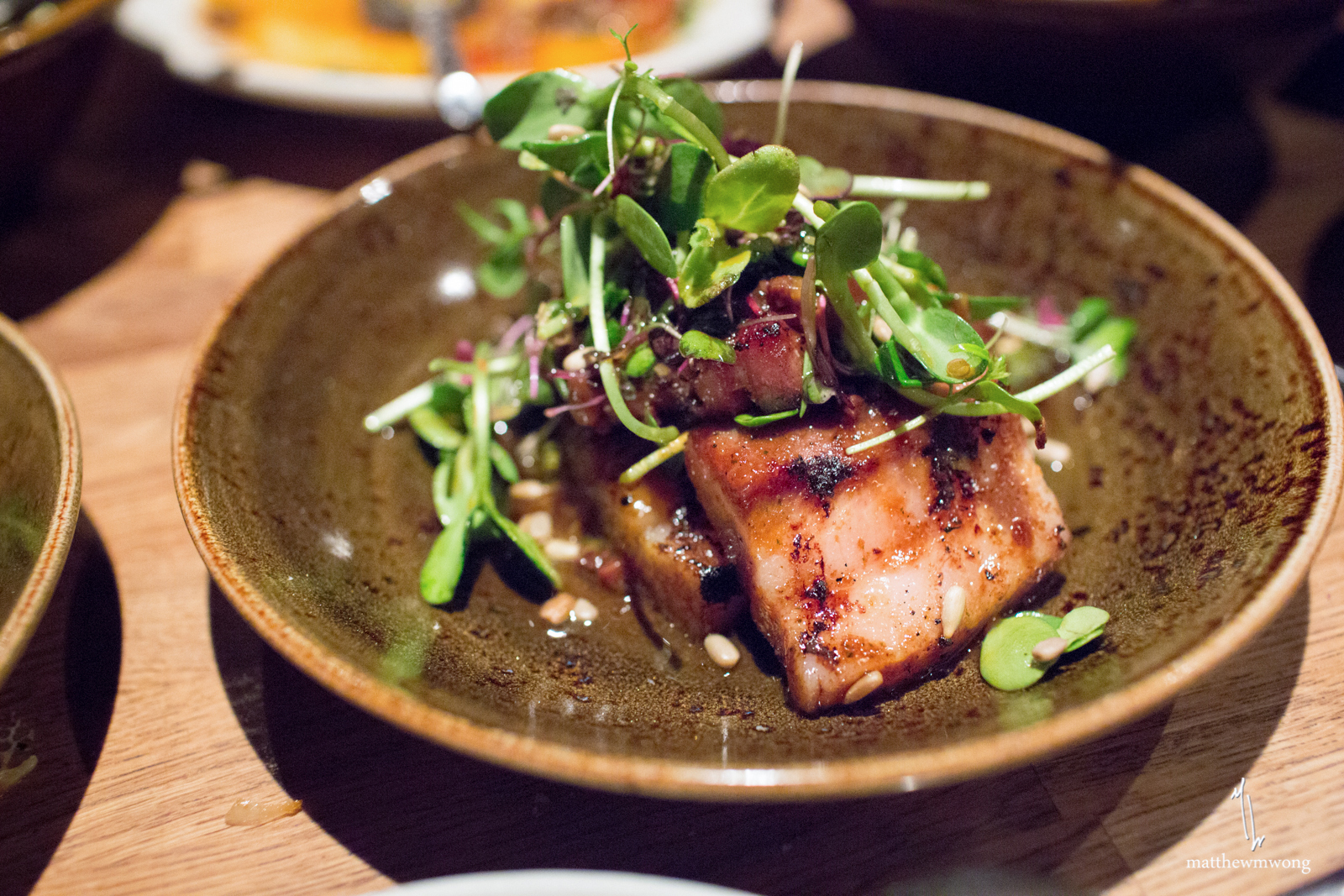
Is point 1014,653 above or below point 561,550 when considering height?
above

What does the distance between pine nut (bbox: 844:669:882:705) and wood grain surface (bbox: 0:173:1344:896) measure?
193 mm

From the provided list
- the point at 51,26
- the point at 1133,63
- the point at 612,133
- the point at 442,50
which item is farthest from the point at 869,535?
the point at 51,26

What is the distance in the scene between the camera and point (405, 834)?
166 cm

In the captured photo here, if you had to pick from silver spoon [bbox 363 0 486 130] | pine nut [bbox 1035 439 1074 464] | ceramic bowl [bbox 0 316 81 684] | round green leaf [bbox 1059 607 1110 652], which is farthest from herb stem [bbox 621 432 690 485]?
silver spoon [bbox 363 0 486 130]

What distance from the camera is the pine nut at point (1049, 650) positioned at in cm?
168

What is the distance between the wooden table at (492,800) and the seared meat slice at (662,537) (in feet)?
1.52

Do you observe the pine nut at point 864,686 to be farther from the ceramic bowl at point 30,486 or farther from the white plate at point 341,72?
the white plate at point 341,72

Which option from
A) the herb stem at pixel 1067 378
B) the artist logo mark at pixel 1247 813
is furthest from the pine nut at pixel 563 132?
the artist logo mark at pixel 1247 813

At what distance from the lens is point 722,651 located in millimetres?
1949

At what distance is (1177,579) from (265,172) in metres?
3.58

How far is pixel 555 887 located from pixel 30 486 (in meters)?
1.47

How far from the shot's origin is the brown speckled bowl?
144 centimetres

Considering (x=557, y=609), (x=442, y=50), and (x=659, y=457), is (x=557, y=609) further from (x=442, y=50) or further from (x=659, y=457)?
(x=442, y=50)

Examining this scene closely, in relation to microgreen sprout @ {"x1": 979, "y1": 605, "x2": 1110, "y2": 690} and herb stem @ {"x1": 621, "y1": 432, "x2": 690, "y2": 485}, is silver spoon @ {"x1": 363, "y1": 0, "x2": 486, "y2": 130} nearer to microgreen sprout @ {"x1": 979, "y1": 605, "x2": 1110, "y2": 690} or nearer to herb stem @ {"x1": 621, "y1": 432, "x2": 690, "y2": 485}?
herb stem @ {"x1": 621, "y1": 432, "x2": 690, "y2": 485}
